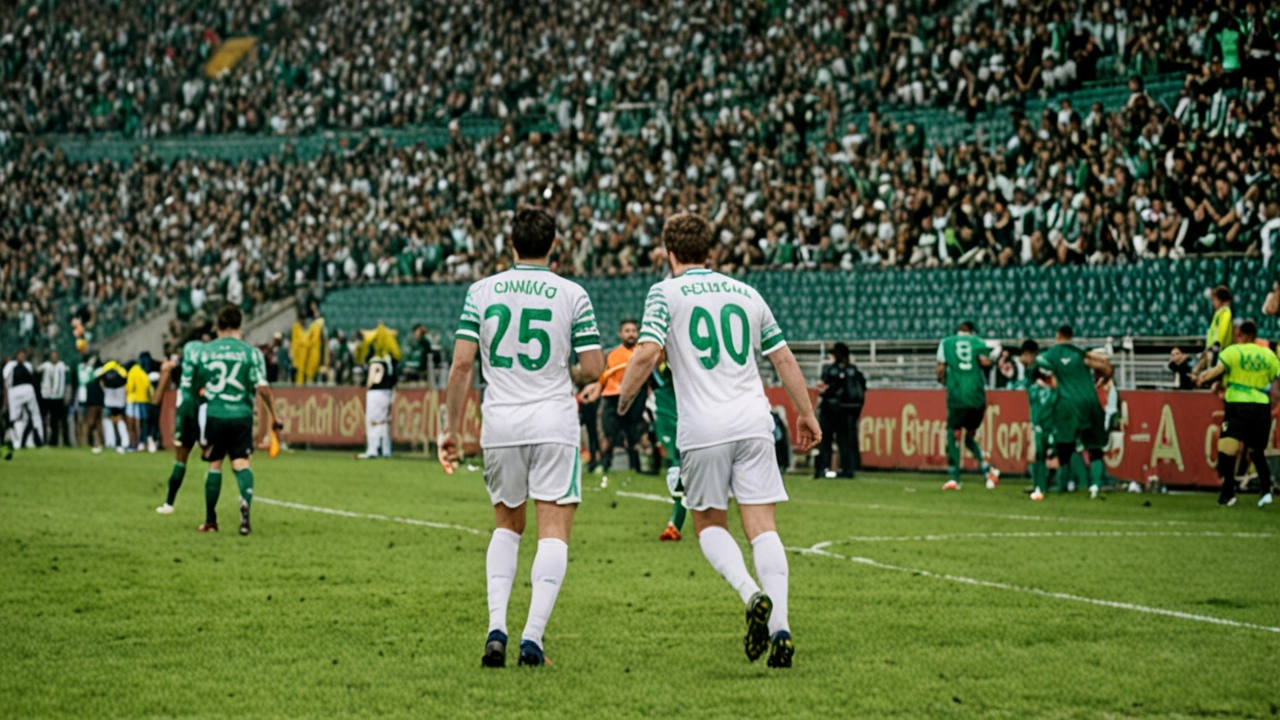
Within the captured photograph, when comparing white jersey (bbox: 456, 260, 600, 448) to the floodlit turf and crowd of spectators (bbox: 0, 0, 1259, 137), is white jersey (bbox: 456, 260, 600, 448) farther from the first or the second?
crowd of spectators (bbox: 0, 0, 1259, 137)

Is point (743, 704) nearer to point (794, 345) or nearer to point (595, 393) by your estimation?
point (595, 393)

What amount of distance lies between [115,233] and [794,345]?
84.4 ft

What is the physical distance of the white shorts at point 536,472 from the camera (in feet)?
27.1

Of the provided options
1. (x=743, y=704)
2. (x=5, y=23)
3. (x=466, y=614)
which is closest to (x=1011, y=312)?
(x=466, y=614)

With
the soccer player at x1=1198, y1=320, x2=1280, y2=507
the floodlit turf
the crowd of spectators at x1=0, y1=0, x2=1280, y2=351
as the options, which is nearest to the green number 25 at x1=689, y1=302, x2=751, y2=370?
the floodlit turf

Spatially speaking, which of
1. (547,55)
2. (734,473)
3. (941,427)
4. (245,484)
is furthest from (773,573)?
(547,55)

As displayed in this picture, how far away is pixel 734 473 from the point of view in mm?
8484

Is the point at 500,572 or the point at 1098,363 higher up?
the point at 1098,363

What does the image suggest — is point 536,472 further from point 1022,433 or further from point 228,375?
point 1022,433

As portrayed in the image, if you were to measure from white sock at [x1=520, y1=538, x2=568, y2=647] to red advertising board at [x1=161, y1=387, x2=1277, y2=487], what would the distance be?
1488cm

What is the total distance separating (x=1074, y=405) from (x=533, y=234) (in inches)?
592

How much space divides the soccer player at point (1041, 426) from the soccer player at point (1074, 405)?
0.45 ft

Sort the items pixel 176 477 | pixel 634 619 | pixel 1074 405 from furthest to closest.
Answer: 1. pixel 1074 405
2. pixel 176 477
3. pixel 634 619

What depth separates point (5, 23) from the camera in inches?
2338
